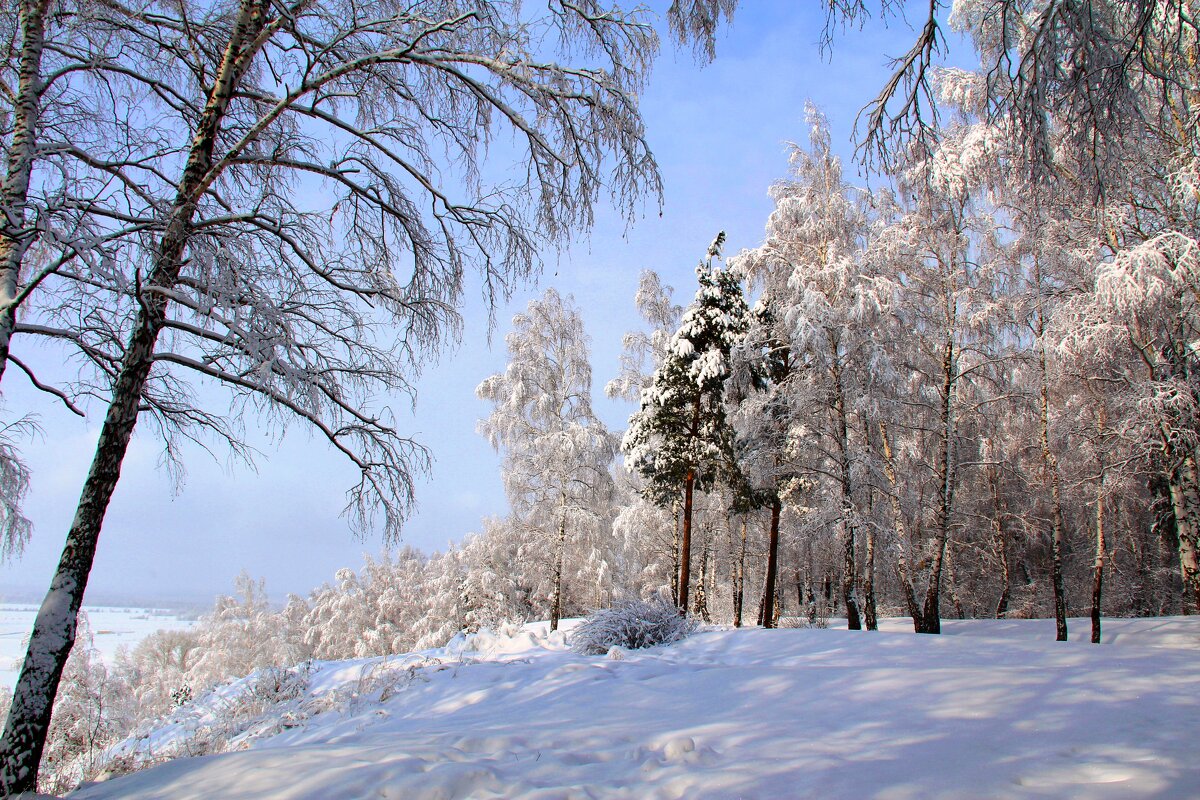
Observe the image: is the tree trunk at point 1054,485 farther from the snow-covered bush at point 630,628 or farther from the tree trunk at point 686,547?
the snow-covered bush at point 630,628

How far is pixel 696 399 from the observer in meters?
15.5

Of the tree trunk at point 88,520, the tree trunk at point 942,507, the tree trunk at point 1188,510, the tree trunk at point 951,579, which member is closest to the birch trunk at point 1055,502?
the tree trunk at point 942,507

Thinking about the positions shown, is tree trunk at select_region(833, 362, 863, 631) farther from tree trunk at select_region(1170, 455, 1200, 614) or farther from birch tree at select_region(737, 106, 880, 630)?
tree trunk at select_region(1170, 455, 1200, 614)

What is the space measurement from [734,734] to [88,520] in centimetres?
458

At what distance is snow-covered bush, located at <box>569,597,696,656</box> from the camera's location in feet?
29.6

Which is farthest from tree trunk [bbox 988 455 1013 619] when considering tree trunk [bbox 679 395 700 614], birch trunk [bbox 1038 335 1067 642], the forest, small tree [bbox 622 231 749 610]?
tree trunk [bbox 679 395 700 614]

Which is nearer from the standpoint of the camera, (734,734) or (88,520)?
(734,734)

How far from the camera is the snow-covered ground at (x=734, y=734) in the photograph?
3.03m

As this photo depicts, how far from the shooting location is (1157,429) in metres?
10.6

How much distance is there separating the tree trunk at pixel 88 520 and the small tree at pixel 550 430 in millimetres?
13750

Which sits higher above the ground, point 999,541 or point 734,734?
point 999,541

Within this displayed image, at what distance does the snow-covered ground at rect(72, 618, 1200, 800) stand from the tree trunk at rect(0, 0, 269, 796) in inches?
20.4

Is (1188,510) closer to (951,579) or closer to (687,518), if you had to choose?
(687,518)

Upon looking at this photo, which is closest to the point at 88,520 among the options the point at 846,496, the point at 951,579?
the point at 846,496
